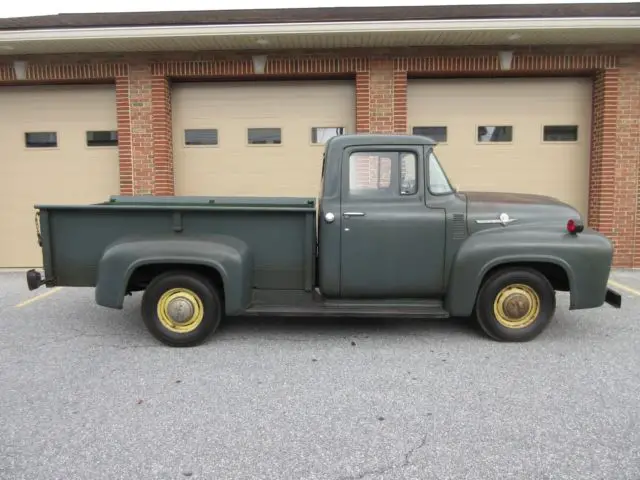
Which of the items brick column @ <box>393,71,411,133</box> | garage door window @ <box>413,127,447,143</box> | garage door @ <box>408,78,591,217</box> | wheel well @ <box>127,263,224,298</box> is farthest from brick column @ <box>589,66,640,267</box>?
wheel well @ <box>127,263,224,298</box>

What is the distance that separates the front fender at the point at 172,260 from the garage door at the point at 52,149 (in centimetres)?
477

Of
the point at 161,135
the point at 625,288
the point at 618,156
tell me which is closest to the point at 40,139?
the point at 161,135

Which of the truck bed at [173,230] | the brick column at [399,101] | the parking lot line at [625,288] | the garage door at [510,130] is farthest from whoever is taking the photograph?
the garage door at [510,130]

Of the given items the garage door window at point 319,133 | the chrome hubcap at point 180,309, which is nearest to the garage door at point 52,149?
the garage door window at point 319,133

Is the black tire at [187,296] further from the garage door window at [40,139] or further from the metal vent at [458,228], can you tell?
the garage door window at [40,139]

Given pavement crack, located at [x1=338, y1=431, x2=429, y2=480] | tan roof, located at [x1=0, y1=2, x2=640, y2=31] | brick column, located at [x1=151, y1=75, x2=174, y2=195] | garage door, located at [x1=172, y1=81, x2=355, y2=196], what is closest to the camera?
pavement crack, located at [x1=338, y1=431, x2=429, y2=480]

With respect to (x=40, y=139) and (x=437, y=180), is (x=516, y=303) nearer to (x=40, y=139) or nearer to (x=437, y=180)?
(x=437, y=180)

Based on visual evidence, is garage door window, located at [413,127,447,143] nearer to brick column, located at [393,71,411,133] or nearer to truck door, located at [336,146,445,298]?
brick column, located at [393,71,411,133]

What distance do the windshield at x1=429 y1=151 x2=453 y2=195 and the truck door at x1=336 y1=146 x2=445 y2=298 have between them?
11 centimetres

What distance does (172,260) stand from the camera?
4.30 meters

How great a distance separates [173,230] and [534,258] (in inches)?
135

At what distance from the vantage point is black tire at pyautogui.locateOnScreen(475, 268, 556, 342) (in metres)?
4.45

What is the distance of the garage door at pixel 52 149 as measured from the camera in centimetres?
855

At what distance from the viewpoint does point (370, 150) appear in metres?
4.58
